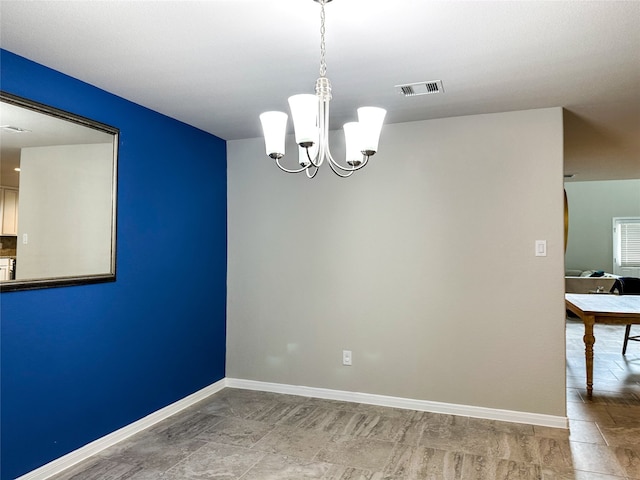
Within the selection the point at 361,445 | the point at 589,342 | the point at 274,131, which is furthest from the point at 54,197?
the point at 589,342

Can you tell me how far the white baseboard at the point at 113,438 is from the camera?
2400 mm

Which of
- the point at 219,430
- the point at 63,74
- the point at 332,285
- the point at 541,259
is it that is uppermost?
the point at 63,74

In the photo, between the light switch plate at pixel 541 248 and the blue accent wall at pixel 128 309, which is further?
the light switch plate at pixel 541 248

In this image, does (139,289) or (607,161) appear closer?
(139,289)

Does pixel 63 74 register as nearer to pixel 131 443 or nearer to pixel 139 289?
pixel 139 289

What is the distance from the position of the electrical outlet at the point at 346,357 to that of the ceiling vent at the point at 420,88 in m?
2.05

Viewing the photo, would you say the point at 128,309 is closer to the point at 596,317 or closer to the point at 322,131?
the point at 322,131

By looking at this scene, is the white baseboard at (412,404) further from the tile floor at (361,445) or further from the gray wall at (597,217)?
the gray wall at (597,217)

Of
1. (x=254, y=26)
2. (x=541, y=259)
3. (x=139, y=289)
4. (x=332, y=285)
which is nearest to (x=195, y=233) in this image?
(x=139, y=289)

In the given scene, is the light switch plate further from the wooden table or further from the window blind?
the window blind

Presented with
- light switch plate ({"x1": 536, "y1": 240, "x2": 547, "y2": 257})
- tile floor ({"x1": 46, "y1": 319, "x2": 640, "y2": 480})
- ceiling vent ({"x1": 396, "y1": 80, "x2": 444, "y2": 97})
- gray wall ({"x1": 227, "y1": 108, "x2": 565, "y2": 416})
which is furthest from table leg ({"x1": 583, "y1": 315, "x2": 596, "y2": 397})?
ceiling vent ({"x1": 396, "y1": 80, "x2": 444, "y2": 97})

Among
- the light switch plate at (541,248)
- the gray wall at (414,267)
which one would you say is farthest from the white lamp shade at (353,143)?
the light switch plate at (541,248)

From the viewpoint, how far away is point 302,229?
3.81 m

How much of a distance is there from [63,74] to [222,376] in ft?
8.87
